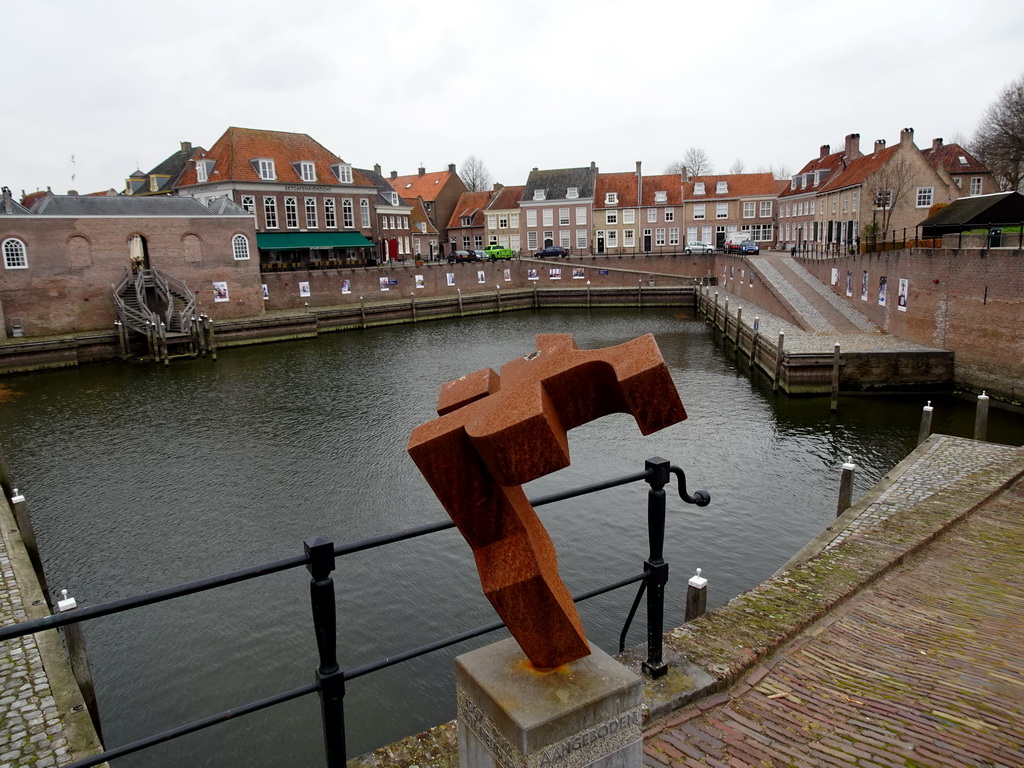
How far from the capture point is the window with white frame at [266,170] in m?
51.0

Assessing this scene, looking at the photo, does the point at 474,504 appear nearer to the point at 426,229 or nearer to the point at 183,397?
the point at 183,397

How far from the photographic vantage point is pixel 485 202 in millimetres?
77250

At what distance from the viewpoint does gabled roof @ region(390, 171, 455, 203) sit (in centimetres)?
7900

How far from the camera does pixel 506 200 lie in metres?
73.1

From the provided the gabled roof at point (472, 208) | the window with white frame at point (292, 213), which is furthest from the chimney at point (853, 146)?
the window with white frame at point (292, 213)

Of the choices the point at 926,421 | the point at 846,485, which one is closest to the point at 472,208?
the point at 926,421

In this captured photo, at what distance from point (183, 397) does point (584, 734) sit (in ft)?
90.3

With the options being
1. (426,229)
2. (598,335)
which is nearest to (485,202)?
(426,229)

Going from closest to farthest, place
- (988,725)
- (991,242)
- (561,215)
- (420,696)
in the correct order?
(988,725) < (420,696) < (991,242) < (561,215)

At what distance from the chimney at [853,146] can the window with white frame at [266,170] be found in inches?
1767

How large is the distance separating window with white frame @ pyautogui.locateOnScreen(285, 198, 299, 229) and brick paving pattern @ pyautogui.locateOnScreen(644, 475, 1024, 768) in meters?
52.4

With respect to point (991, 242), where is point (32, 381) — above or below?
below

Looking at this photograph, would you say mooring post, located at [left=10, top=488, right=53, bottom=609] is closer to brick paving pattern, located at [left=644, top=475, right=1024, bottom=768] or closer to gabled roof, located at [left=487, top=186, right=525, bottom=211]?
brick paving pattern, located at [left=644, top=475, right=1024, bottom=768]

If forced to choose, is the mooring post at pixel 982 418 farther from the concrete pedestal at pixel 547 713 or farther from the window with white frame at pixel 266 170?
the window with white frame at pixel 266 170
